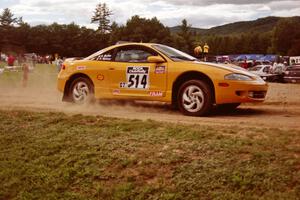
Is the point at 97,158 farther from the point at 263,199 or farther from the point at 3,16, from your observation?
the point at 3,16

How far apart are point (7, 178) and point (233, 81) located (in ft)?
14.4

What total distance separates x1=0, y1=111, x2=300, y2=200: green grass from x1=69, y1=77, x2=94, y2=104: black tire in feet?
9.94

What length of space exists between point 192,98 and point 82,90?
2755 mm

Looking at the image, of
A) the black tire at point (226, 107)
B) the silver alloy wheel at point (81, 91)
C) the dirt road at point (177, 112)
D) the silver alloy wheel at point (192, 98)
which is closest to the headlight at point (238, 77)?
the silver alloy wheel at point (192, 98)

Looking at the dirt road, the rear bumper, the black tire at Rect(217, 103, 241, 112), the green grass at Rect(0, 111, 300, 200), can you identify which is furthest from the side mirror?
the green grass at Rect(0, 111, 300, 200)

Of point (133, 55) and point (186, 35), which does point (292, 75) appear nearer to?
point (133, 55)

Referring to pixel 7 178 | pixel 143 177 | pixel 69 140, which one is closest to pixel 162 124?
pixel 69 140

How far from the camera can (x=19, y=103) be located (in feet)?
37.3

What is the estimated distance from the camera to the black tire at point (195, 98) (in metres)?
8.98

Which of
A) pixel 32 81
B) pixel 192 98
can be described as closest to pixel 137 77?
pixel 192 98

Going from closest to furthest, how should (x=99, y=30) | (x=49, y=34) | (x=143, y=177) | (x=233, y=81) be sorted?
1. (x=143, y=177)
2. (x=233, y=81)
3. (x=49, y=34)
4. (x=99, y=30)

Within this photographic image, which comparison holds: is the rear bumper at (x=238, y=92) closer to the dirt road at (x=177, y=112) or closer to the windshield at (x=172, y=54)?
the dirt road at (x=177, y=112)

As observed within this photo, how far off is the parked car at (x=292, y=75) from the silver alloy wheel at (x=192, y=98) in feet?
65.3

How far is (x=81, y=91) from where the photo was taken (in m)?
10.8
